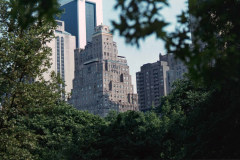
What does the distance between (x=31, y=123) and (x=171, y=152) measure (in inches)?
748

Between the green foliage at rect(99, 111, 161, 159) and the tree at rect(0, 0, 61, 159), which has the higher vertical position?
the tree at rect(0, 0, 61, 159)

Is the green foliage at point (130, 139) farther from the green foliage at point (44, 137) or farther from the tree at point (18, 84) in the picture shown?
the tree at point (18, 84)

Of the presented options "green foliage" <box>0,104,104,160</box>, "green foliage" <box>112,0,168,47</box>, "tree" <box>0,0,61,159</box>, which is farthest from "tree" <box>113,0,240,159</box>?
"tree" <box>0,0,61,159</box>

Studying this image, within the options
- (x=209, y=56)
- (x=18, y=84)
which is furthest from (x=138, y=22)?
(x=18, y=84)

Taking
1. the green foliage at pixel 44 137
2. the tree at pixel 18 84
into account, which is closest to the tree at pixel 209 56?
the green foliage at pixel 44 137

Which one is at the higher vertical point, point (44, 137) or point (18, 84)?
point (18, 84)

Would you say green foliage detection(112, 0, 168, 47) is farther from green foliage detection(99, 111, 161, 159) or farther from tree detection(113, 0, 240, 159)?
green foliage detection(99, 111, 161, 159)

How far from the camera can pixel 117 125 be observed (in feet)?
89.4

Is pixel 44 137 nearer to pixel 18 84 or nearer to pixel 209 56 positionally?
pixel 18 84

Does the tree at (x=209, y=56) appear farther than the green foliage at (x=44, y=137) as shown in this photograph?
No

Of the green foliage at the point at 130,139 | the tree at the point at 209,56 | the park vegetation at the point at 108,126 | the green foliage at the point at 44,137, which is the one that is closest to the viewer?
the tree at the point at 209,56

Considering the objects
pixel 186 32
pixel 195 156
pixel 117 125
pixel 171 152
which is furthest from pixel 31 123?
pixel 186 32

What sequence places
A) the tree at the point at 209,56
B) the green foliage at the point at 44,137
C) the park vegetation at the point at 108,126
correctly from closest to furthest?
1. the tree at the point at 209,56
2. the park vegetation at the point at 108,126
3. the green foliage at the point at 44,137

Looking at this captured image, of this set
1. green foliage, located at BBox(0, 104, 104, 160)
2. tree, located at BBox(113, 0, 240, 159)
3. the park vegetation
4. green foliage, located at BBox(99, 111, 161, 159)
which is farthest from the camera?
green foliage, located at BBox(99, 111, 161, 159)
